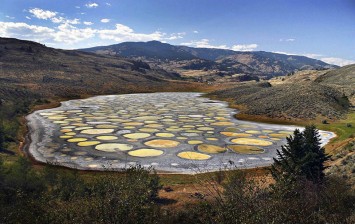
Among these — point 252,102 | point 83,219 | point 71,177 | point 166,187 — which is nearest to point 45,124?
point 71,177

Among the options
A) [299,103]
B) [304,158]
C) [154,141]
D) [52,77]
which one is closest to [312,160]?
[304,158]

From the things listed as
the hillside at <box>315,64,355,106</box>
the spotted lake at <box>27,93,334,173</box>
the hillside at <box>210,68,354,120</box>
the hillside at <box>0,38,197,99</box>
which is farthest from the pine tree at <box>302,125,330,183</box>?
the hillside at <box>0,38,197,99</box>

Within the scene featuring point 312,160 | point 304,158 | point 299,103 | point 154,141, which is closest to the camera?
point 304,158

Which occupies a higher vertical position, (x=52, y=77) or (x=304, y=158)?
(x=304, y=158)

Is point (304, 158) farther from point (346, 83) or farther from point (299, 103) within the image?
point (346, 83)

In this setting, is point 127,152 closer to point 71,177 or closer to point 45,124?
point 71,177

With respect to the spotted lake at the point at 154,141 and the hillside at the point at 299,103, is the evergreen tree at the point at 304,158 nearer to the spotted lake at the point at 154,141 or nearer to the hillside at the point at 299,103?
the spotted lake at the point at 154,141

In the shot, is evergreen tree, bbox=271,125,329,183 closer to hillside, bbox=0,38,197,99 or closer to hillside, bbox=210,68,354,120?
hillside, bbox=210,68,354,120

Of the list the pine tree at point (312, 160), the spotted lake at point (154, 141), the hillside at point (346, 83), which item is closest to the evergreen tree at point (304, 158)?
the pine tree at point (312, 160)

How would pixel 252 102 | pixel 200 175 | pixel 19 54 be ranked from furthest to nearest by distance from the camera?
pixel 19 54
pixel 252 102
pixel 200 175
